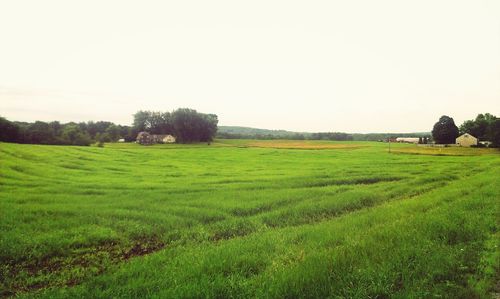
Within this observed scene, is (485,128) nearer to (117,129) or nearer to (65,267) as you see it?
(65,267)

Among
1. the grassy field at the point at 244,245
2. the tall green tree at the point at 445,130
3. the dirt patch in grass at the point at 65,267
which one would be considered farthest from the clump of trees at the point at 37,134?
the tall green tree at the point at 445,130

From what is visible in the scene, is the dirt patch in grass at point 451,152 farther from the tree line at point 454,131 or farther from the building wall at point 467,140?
the building wall at point 467,140

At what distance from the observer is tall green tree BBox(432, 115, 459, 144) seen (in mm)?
85375

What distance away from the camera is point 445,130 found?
86.9 metres

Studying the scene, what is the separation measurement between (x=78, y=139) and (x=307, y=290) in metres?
91.5

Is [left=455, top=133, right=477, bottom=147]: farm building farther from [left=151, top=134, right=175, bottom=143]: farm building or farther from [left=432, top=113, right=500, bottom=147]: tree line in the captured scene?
[left=151, top=134, right=175, bottom=143]: farm building

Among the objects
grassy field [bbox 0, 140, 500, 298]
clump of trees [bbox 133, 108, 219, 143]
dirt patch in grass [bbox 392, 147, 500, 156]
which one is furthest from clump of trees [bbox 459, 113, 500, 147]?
clump of trees [bbox 133, 108, 219, 143]

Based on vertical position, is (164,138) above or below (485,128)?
below

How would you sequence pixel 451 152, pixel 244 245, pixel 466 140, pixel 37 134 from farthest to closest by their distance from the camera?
pixel 466 140 < pixel 37 134 < pixel 451 152 < pixel 244 245

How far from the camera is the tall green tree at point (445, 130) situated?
8538cm

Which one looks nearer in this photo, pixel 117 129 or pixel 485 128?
pixel 485 128

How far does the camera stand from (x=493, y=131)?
7731 cm

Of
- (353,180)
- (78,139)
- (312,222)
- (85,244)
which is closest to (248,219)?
(312,222)

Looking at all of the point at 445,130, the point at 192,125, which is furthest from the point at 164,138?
the point at 445,130
